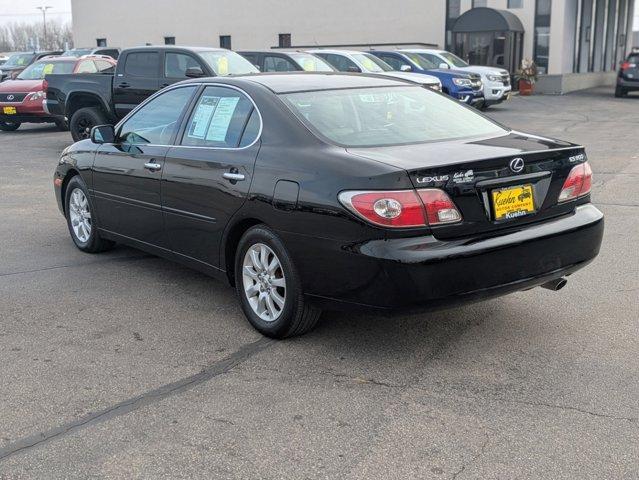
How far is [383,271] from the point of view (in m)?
3.92

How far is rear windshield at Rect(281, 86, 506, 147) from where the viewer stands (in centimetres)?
461

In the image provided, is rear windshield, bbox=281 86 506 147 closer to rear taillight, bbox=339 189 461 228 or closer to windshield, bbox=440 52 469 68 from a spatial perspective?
rear taillight, bbox=339 189 461 228

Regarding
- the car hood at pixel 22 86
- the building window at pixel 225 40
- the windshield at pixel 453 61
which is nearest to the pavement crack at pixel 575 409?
the car hood at pixel 22 86

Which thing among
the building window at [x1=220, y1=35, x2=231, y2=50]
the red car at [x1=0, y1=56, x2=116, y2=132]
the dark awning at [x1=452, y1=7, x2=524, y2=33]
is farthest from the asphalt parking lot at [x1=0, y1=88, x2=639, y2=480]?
the building window at [x1=220, y1=35, x2=231, y2=50]

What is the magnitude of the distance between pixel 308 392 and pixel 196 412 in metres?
0.57

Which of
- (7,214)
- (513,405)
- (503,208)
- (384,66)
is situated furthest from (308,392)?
(384,66)

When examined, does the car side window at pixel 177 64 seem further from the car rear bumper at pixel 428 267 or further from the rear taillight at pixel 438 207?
the rear taillight at pixel 438 207

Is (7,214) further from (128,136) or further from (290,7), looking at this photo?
(290,7)

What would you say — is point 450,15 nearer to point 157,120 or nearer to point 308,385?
point 157,120

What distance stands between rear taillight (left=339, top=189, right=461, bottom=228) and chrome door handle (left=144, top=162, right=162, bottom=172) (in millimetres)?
1934

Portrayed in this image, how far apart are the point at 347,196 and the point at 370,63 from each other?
15744 millimetres

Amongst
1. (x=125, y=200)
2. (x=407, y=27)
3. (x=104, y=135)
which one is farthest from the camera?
(x=407, y=27)

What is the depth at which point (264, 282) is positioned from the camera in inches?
182

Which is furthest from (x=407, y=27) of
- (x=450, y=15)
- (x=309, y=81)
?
(x=309, y=81)
